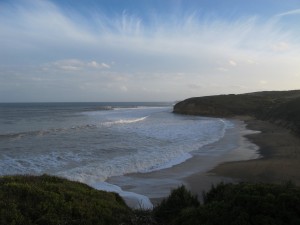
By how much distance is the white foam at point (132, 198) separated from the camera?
10.7m

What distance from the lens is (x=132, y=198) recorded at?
1174cm

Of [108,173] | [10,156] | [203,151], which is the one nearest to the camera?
[108,173]

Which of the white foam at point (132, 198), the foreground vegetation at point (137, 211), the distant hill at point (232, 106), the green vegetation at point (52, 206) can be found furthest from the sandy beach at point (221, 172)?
the distant hill at point (232, 106)

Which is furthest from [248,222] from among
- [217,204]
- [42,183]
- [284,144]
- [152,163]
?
[284,144]

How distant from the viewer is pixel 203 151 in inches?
874

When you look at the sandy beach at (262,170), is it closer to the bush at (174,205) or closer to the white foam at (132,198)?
the white foam at (132,198)

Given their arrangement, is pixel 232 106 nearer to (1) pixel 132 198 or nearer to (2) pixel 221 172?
(2) pixel 221 172

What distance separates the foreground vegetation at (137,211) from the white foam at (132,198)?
3.16 metres

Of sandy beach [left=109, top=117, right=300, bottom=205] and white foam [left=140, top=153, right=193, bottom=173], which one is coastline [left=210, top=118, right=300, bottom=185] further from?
white foam [left=140, top=153, right=193, bottom=173]

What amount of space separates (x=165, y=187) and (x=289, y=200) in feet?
25.1

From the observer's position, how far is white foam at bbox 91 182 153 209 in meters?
10.7

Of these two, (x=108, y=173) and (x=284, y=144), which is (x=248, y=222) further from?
(x=284, y=144)

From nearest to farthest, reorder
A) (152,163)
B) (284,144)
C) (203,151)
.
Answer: (152,163), (203,151), (284,144)

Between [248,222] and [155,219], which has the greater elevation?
[248,222]
